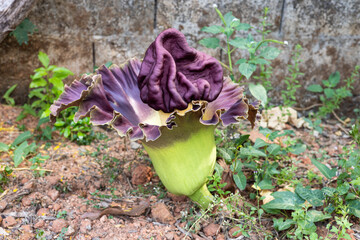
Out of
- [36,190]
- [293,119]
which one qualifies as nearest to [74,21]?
[36,190]

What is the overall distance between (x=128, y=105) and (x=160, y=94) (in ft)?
0.96

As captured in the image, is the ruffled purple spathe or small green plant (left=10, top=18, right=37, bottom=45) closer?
the ruffled purple spathe

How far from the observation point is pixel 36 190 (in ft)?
7.97

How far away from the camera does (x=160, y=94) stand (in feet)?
6.65

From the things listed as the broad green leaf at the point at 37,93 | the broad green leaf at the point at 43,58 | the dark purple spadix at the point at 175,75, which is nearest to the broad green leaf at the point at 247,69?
the dark purple spadix at the point at 175,75

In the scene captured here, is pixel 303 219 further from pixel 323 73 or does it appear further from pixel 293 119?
pixel 323 73

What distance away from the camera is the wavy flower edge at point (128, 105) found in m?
1.90

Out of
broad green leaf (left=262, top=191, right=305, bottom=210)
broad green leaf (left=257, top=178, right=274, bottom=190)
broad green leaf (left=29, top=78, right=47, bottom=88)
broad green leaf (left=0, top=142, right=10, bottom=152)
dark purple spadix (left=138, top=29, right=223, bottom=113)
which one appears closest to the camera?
dark purple spadix (left=138, top=29, right=223, bottom=113)

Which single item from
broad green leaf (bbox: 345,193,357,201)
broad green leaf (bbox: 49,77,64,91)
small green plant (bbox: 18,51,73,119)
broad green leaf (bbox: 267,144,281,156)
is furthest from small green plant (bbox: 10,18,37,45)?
broad green leaf (bbox: 345,193,357,201)

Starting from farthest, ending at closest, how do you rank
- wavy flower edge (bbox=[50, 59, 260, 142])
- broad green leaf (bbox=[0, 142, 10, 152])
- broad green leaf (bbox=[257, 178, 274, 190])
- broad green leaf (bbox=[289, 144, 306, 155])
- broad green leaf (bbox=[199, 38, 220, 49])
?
broad green leaf (bbox=[199, 38, 220, 49])
broad green leaf (bbox=[0, 142, 10, 152])
broad green leaf (bbox=[289, 144, 306, 155])
broad green leaf (bbox=[257, 178, 274, 190])
wavy flower edge (bbox=[50, 59, 260, 142])

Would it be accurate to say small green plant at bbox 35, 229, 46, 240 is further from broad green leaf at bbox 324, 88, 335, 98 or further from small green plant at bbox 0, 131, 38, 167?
broad green leaf at bbox 324, 88, 335, 98

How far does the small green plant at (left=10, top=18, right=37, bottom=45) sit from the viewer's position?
10.7 ft

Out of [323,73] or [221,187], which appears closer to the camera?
[221,187]

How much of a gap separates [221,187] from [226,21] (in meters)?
1.25
